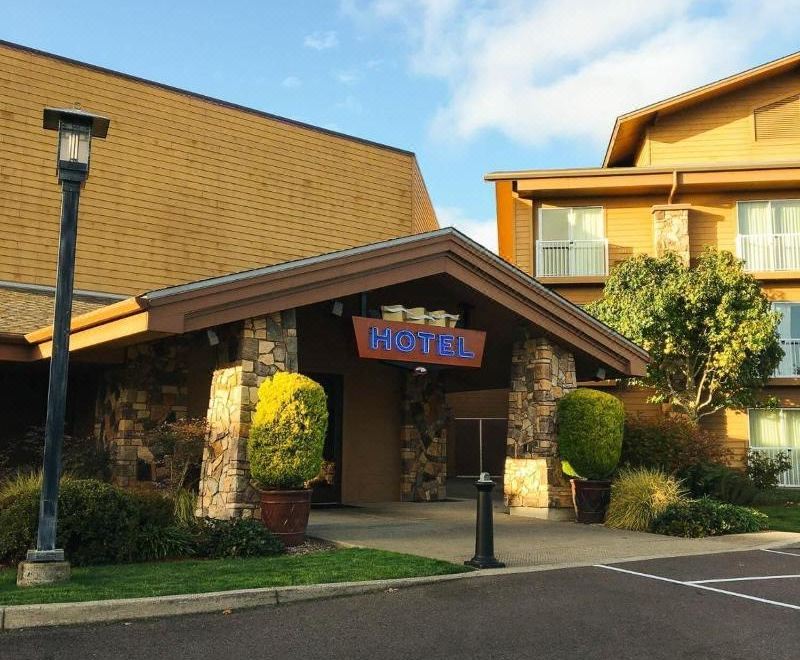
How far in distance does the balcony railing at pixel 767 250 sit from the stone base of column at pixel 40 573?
74.1 feet

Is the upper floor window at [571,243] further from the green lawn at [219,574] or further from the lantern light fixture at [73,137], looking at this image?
the lantern light fixture at [73,137]

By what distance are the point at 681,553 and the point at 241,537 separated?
569cm

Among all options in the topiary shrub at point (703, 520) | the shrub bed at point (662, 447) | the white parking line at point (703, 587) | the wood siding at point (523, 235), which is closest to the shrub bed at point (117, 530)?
the white parking line at point (703, 587)

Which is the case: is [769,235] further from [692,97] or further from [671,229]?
[692,97]

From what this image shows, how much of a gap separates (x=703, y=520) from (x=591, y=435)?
86.2 inches

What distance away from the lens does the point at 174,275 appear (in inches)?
718

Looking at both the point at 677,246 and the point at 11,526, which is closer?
the point at 11,526

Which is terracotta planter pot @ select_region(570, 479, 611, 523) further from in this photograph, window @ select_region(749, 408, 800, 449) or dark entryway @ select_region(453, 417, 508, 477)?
dark entryway @ select_region(453, 417, 508, 477)

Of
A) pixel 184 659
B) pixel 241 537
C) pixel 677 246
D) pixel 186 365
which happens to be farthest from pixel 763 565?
pixel 677 246

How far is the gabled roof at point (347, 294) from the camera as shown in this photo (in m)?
10.1

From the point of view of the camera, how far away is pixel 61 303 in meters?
8.09

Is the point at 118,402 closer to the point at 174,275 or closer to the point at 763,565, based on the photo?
the point at 174,275

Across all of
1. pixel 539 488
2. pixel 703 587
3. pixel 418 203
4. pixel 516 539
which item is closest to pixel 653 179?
pixel 418 203

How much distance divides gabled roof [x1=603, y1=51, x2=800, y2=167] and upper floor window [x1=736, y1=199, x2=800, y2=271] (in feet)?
12.5
